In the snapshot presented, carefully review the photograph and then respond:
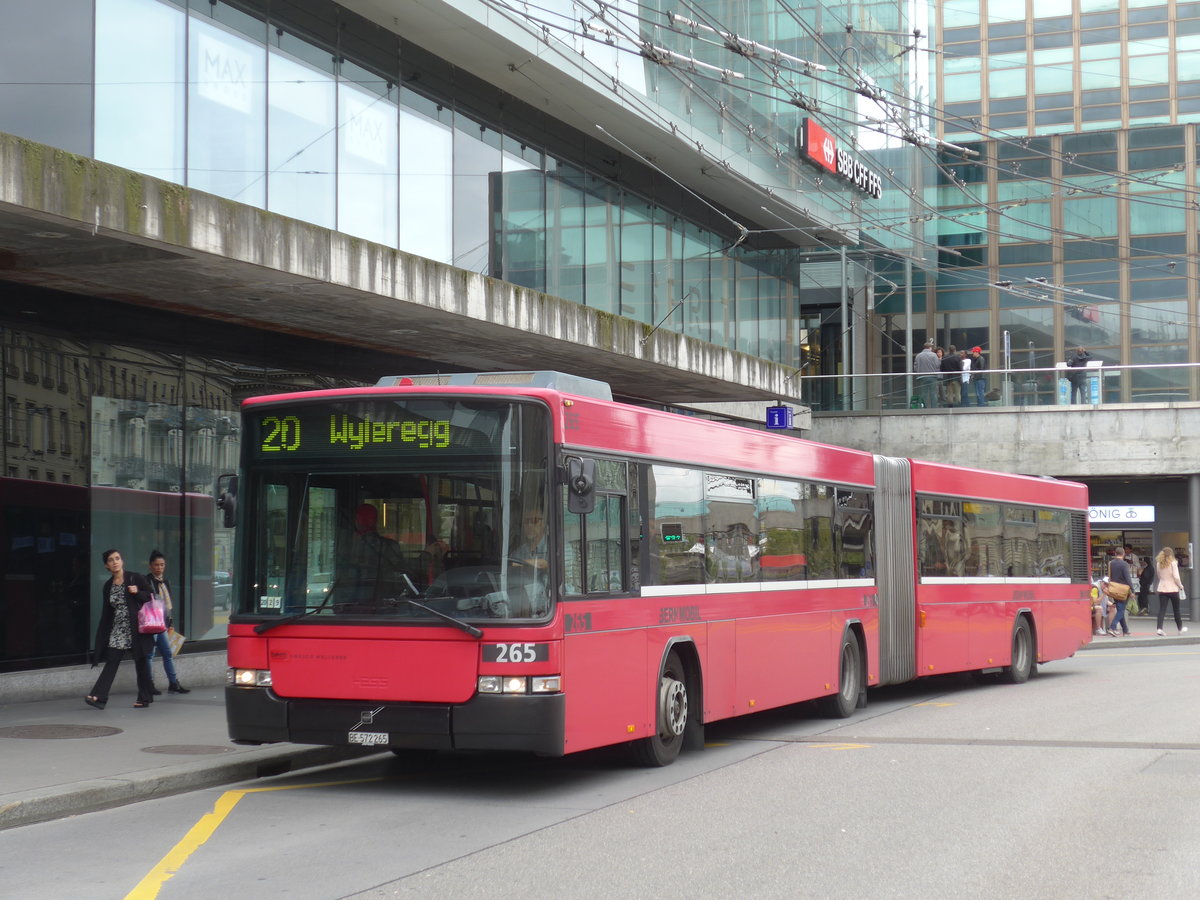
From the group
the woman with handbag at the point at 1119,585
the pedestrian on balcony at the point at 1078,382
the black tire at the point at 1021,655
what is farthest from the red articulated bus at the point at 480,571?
the pedestrian on balcony at the point at 1078,382

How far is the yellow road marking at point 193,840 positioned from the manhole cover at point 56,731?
2804 mm

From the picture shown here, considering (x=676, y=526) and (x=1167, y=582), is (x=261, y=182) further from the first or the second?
(x=1167, y=582)

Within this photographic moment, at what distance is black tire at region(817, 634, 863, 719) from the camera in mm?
15219

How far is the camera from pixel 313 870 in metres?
7.38

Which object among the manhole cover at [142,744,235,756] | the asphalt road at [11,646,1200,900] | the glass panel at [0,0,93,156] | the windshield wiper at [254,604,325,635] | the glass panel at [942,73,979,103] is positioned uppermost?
the glass panel at [942,73,979,103]

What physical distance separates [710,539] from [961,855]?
188 inches

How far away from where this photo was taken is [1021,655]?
20172 millimetres

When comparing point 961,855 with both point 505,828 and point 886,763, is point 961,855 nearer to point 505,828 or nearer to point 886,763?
point 505,828

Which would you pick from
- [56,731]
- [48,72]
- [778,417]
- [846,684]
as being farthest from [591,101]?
[56,731]

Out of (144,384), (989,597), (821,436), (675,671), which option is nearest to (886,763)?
(675,671)

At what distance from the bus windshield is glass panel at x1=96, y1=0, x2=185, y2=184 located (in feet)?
19.3

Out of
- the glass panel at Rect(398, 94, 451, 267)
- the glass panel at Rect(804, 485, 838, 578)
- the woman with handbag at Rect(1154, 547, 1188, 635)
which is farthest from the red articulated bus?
the woman with handbag at Rect(1154, 547, 1188, 635)

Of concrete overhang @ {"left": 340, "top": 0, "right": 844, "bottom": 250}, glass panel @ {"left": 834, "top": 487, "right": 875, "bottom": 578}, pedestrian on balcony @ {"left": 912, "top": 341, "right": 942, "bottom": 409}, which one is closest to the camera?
glass panel @ {"left": 834, "top": 487, "right": 875, "bottom": 578}

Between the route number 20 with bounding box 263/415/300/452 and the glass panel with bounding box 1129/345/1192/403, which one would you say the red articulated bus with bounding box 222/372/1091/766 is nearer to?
the route number 20 with bounding box 263/415/300/452
